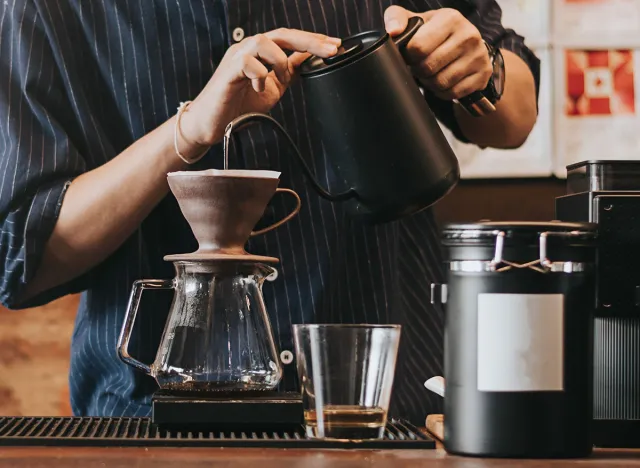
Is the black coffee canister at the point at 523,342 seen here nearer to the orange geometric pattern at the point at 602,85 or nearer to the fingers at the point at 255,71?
the fingers at the point at 255,71

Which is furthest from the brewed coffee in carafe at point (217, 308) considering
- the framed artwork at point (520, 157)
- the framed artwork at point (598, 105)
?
the framed artwork at point (598, 105)

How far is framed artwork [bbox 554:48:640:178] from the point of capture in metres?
2.51

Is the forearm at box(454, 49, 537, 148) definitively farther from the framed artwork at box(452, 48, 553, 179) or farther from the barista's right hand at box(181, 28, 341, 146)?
the framed artwork at box(452, 48, 553, 179)

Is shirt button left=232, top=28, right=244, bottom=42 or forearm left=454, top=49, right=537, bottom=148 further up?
shirt button left=232, top=28, right=244, bottom=42

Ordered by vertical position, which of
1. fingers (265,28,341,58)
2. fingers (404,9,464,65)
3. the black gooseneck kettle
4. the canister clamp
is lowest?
A: the canister clamp

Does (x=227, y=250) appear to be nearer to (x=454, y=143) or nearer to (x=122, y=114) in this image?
(x=122, y=114)

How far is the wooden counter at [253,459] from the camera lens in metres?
0.81

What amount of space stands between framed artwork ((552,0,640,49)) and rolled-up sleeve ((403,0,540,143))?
1.00m

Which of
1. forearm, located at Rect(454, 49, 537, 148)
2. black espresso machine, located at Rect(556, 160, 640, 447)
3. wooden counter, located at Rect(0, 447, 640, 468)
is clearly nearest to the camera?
wooden counter, located at Rect(0, 447, 640, 468)

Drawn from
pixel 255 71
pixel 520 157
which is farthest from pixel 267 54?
pixel 520 157

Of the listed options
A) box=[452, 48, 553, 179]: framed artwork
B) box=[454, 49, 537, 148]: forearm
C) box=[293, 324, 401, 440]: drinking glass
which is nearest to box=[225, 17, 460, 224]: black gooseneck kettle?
box=[293, 324, 401, 440]: drinking glass

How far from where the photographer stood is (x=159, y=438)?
0.90m

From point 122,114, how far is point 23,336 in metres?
1.03

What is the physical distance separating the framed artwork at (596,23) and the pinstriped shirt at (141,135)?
1210mm
